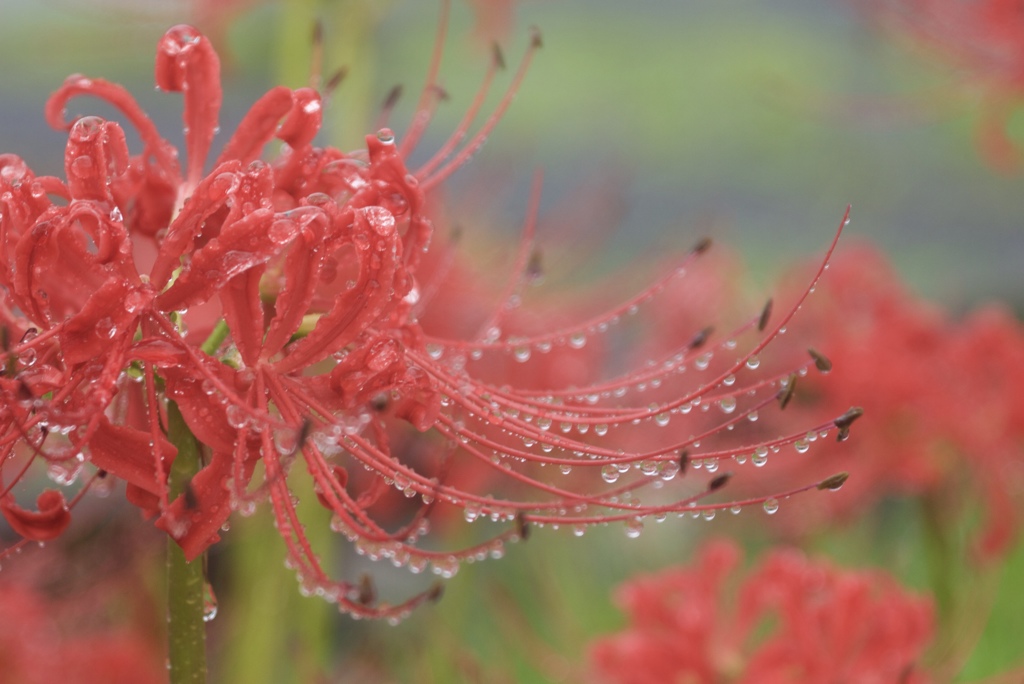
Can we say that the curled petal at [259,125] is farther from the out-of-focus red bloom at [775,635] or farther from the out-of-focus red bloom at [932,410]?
the out-of-focus red bloom at [932,410]

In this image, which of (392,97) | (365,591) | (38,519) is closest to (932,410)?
(392,97)

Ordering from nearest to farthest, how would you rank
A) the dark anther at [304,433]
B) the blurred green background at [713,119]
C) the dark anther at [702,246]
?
the dark anther at [304,433] < the dark anther at [702,246] < the blurred green background at [713,119]

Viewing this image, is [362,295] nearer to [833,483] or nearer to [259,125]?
[259,125]

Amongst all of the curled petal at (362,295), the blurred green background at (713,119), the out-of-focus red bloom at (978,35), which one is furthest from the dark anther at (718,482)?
the blurred green background at (713,119)

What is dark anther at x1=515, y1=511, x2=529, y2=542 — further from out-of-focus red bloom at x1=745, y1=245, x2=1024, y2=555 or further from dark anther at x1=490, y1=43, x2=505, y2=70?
out-of-focus red bloom at x1=745, y1=245, x2=1024, y2=555

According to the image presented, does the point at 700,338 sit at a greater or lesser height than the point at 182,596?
greater

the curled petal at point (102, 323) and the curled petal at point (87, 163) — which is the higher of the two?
the curled petal at point (87, 163)
